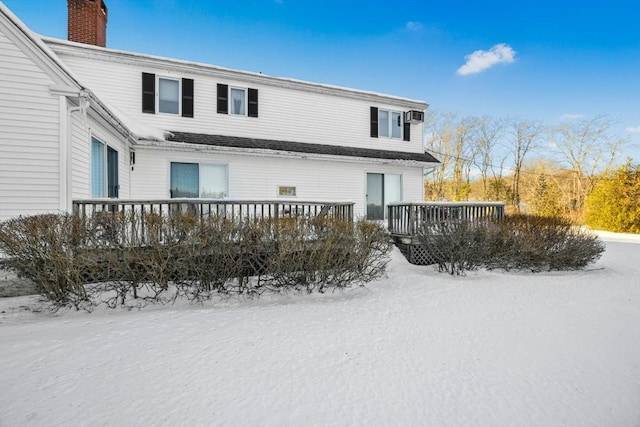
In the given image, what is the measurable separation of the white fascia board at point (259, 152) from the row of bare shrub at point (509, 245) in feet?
16.7

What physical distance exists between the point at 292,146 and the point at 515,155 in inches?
1151

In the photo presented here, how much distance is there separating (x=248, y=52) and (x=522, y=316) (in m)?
22.7

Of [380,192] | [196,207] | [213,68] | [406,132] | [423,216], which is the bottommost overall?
[423,216]

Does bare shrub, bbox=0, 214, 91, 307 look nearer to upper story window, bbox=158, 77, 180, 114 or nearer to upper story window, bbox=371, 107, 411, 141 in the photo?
upper story window, bbox=158, 77, 180, 114

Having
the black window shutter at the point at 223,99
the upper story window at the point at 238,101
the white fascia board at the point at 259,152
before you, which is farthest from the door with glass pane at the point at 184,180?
the upper story window at the point at 238,101

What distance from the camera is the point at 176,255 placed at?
4895 mm

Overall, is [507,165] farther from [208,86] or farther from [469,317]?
[469,317]

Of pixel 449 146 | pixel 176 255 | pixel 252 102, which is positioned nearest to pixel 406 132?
pixel 252 102

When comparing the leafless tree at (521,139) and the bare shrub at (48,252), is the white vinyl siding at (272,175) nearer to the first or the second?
the bare shrub at (48,252)

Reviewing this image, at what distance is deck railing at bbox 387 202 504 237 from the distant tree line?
73.0ft

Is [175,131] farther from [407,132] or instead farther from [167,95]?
[407,132]

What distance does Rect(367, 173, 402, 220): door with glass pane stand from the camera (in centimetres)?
1290

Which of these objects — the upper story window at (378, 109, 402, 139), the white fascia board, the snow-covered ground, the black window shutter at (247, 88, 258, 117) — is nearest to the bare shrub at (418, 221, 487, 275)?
the snow-covered ground

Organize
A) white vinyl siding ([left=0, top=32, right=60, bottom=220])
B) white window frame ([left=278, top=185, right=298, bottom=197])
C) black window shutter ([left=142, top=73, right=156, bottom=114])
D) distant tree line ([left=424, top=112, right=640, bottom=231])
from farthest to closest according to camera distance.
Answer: distant tree line ([left=424, top=112, right=640, bottom=231]) < white window frame ([left=278, top=185, right=298, bottom=197]) < black window shutter ([left=142, top=73, right=156, bottom=114]) < white vinyl siding ([left=0, top=32, right=60, bottom=220])
